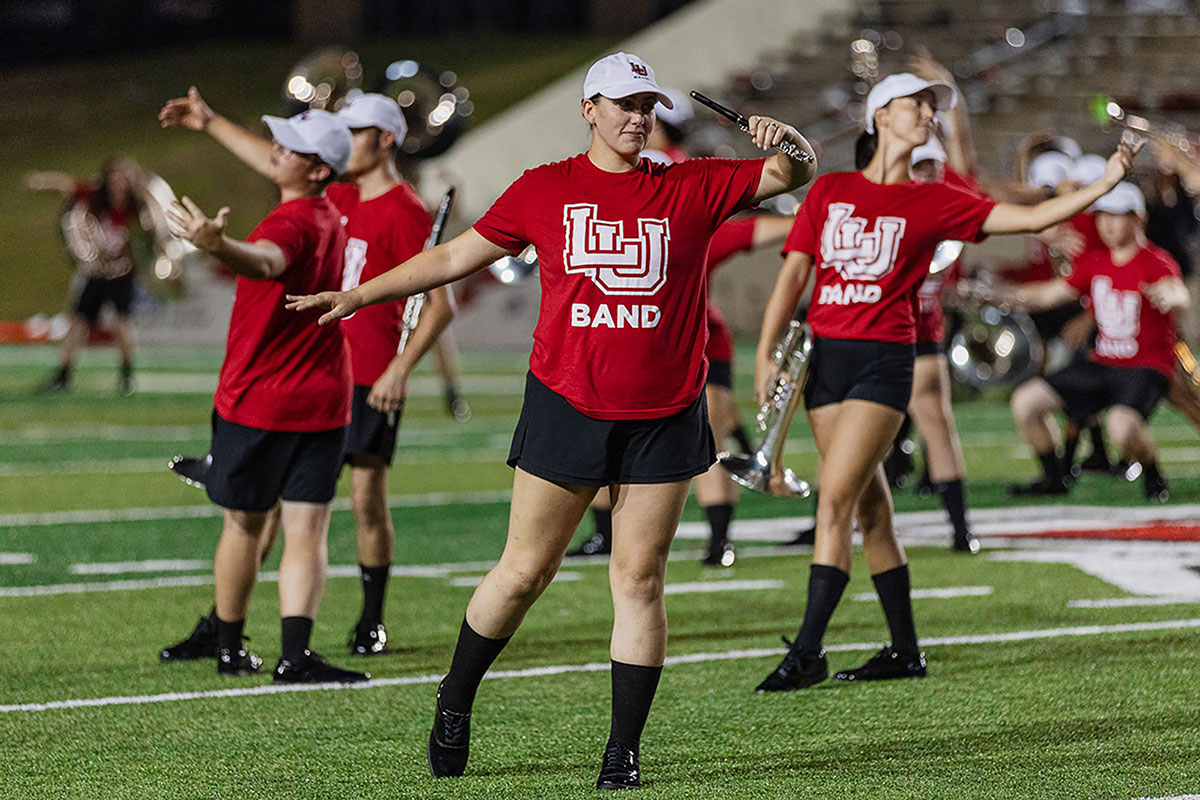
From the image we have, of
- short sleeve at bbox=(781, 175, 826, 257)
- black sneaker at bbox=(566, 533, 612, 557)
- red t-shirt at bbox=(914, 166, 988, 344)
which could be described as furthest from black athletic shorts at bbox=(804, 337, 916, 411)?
black sneaker at bbox=(566, 533, 612, 557)

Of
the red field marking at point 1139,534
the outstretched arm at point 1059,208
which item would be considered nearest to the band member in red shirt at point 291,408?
the outstretched arm at point 1059,208

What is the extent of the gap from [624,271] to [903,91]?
1.90 meters

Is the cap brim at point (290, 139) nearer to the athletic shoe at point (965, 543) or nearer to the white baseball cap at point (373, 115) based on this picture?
the white baseball cap at point (373, 115)

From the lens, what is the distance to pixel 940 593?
25.7 feet

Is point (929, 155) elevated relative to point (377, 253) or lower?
elevated

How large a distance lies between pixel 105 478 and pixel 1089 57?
19566 millimetres

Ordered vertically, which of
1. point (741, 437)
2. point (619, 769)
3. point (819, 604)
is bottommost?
point (619, 769)

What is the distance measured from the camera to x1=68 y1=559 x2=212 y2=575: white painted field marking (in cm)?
844

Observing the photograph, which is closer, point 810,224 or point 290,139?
point 290,139

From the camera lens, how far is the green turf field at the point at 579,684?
16.2 ft

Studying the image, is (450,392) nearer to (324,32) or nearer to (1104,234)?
(1104,234)

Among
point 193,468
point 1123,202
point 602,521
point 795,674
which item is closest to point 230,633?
point 193,468

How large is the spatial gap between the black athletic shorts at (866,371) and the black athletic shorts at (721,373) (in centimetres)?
242

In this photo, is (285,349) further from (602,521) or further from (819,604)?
(602,521)
